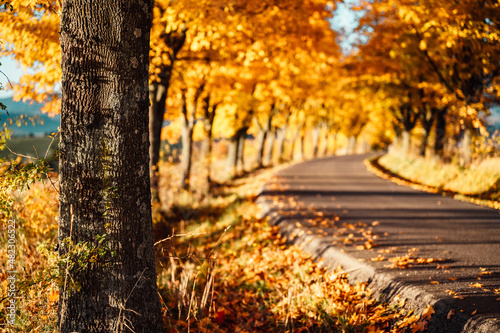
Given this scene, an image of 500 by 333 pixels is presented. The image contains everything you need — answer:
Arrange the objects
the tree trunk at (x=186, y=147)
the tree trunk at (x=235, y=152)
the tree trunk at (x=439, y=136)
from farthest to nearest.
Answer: the tree trunk at (x=235, y=152)
the tree trunk at (x=439, y=136)
the tree trunk at (x=186, y=147)

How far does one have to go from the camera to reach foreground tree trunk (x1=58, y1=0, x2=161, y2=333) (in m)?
2.73

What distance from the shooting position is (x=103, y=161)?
280 centimetres

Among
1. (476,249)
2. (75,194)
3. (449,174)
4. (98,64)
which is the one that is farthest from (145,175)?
(449,174)

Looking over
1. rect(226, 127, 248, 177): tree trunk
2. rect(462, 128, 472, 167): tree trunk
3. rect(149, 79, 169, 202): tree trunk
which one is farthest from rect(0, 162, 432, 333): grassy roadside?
rect(226, 127, 248, 177): tree trunk

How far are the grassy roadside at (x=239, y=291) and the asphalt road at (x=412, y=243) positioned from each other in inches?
9.3

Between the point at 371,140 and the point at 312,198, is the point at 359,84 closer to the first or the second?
the point at 312,198

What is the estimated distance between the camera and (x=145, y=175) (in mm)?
3057

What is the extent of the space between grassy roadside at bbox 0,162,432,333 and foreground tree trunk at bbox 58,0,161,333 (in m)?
0.36

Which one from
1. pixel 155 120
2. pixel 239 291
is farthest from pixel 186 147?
pixel 239 291

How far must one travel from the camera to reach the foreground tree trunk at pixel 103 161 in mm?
2727

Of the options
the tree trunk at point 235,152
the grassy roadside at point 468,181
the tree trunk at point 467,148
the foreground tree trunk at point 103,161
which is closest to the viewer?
the foreground tree trunk at point 103,161

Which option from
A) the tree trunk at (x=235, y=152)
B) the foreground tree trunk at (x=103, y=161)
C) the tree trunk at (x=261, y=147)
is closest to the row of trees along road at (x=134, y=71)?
the foreground tree trunk at (x=103, y=161)

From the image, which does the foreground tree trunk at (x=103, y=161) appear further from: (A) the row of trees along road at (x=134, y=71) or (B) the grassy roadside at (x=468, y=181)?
(B) the grassy roadside at (x=468, y=181)

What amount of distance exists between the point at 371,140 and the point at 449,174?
183ft
